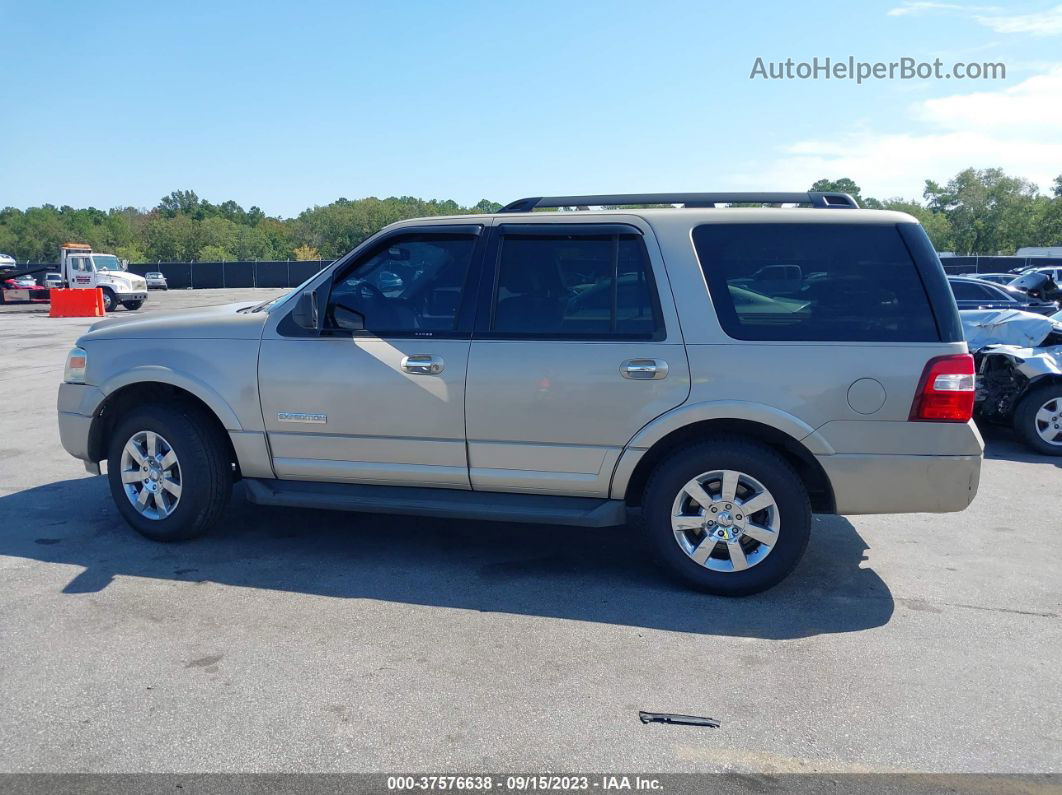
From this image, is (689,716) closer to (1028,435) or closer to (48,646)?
(48,646)

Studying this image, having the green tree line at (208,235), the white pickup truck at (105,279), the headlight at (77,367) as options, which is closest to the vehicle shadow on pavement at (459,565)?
the headlight at (77,367)

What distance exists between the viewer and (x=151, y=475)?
5383 mm

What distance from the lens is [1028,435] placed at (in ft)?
27.7

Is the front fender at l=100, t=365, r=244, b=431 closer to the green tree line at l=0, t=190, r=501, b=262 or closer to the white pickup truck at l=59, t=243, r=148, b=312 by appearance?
the white pickup truck at l=59, t=243, r=148, b=312

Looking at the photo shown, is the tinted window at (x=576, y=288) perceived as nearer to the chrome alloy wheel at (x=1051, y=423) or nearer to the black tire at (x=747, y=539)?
the black tire at (x=747, y=539)

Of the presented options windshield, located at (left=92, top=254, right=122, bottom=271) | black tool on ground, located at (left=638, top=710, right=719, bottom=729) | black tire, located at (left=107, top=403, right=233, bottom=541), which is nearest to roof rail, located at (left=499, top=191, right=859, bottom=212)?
black tire, located at (left=107, top=403, right=233, bottom=541)

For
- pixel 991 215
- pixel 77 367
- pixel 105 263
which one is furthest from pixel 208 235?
pixel 77 367

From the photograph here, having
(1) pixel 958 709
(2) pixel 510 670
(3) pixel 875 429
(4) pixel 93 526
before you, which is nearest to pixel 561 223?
(3) pixel 875 429

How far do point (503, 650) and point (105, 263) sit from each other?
108ft

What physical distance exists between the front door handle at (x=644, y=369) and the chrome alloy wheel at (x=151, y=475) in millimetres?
2810

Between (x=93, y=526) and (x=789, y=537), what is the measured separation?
442cm

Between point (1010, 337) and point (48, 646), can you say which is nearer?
point (48, 646)

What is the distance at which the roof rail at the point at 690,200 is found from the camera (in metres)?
4.90

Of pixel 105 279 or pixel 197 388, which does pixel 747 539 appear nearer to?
pixel 197 388
